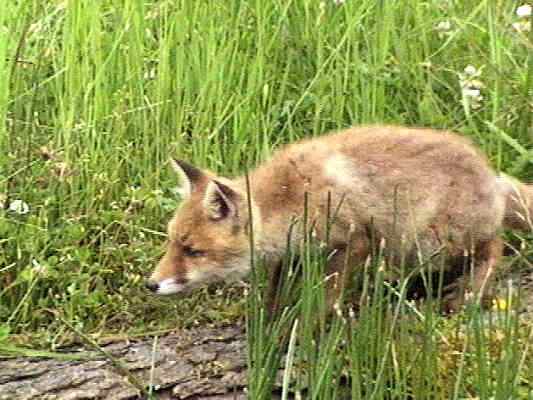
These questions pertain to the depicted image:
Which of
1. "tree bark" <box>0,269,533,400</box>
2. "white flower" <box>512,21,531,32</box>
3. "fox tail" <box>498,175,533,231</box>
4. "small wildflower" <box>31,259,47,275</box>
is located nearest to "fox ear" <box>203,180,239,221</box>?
"tree bark" <box>0,269,533,400</box>

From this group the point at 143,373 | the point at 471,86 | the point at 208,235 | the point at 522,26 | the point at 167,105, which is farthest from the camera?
the point at 522,26

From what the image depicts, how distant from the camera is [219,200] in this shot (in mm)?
4000

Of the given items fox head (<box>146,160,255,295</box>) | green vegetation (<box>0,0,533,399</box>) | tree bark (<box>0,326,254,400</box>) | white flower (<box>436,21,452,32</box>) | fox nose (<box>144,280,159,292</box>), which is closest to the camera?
tree bark (<box>0,326,254,400</box>)

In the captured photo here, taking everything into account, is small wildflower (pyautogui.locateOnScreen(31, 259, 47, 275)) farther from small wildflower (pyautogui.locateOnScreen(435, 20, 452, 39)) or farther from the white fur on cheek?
small wildflower (pyautogui.locateOnScreen(435, 20, 452, 39))

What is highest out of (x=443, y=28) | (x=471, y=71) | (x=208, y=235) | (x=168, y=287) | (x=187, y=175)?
(x=443, y=28)

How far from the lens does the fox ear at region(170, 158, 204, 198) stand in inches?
158

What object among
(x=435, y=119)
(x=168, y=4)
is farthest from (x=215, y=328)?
(x=168, y=4)

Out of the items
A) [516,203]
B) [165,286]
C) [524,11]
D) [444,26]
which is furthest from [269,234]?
[524,11]

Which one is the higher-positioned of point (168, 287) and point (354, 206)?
point (354, 206)

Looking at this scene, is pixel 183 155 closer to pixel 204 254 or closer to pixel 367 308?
pixel 204 254

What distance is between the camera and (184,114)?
4.74m

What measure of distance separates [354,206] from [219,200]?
487 millimetres

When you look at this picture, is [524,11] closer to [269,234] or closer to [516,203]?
[516,203]

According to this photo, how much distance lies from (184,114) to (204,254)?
904 millimetres
